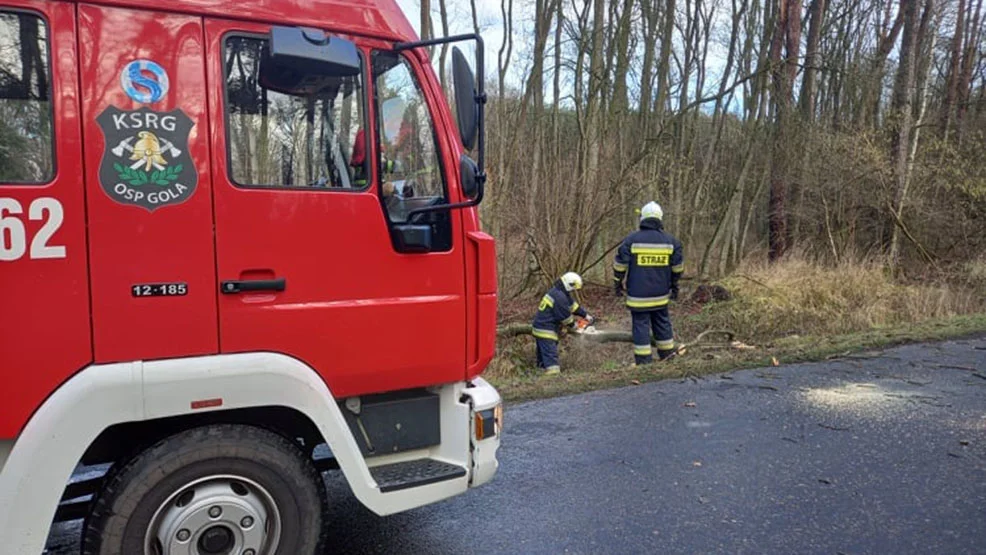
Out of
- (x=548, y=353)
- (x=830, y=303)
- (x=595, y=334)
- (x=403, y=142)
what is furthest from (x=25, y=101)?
(x=830, y=303)

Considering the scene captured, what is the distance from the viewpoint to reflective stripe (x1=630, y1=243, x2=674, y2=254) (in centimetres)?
749

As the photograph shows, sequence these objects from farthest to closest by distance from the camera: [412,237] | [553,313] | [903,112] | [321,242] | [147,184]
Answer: [903,112], [553,313], [412,237], [321,242], [147,184]

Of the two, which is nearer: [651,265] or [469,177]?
[469,177]

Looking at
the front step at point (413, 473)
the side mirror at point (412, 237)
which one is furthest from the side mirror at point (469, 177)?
the front step at point (413, 473)

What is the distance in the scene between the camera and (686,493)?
3637mm

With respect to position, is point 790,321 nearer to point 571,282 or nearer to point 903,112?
point 571,282

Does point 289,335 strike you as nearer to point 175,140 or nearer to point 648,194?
point 175,140

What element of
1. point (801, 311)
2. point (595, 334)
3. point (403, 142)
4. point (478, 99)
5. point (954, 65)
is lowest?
point (595, 334)

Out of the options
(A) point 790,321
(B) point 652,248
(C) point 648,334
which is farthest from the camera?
(A) point 790,321

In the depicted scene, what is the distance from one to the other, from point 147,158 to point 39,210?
397mm

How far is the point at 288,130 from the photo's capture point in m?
2.72

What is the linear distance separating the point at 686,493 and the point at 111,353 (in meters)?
2.97

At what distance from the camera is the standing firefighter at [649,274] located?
751cm

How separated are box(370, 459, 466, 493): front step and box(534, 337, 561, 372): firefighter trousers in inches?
205
